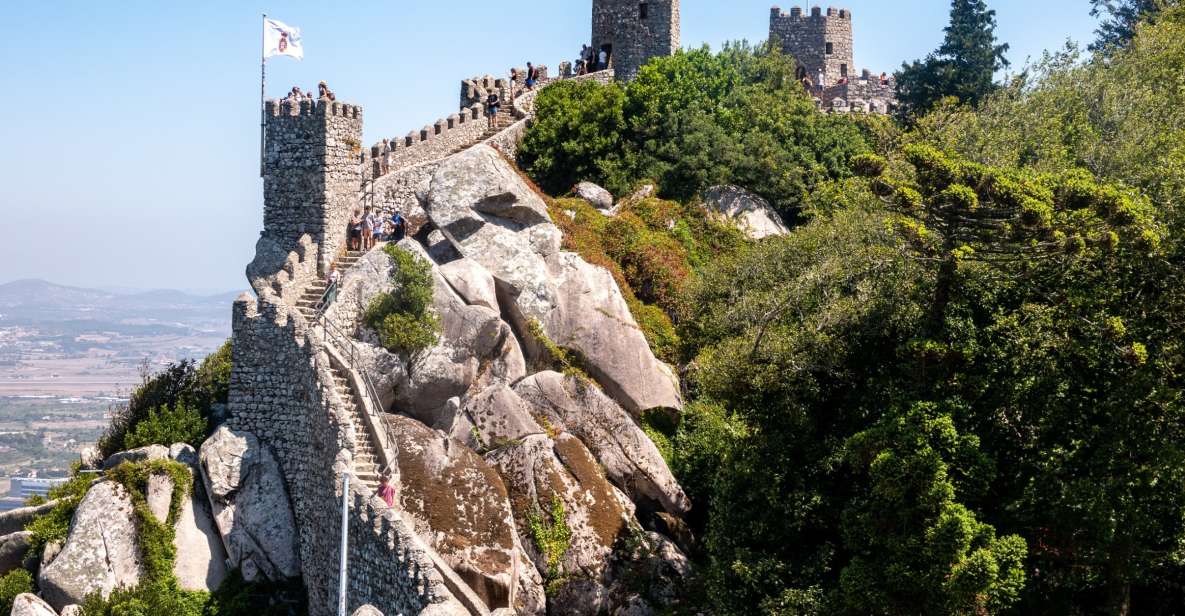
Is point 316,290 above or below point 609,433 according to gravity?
above

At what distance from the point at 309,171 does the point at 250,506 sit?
28.9 ft

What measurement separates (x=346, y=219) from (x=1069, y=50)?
20.6 metres

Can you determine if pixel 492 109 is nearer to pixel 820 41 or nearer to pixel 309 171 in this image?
pixel 309 171

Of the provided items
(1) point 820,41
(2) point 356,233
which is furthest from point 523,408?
(1) point 820,41

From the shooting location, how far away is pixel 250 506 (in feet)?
105

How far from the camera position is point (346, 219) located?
36.5 m

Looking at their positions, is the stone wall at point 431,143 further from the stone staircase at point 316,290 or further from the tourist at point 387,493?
the tourist at point 387,493

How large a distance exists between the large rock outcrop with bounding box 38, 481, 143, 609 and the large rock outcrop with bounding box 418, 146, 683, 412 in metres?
10.1

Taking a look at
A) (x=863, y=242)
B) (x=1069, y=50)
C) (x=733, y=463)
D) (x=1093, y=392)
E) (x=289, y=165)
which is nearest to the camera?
(x=1093, y=392)

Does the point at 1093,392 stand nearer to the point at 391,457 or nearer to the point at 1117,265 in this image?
A: the point at 1117,265

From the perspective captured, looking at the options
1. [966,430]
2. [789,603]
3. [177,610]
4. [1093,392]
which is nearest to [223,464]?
Result: [177,610]

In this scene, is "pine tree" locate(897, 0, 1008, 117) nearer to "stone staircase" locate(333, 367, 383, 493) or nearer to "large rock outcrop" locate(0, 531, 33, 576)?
"stone staircase" locate(333, 367, 383, 493)

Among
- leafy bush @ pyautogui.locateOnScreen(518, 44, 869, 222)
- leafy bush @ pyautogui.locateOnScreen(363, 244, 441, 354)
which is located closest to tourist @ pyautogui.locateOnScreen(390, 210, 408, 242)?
leafy bush @ pyautogui.locateOnScreen(363, 244, 441, 354)

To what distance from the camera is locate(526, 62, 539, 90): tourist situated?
48.5 meters
